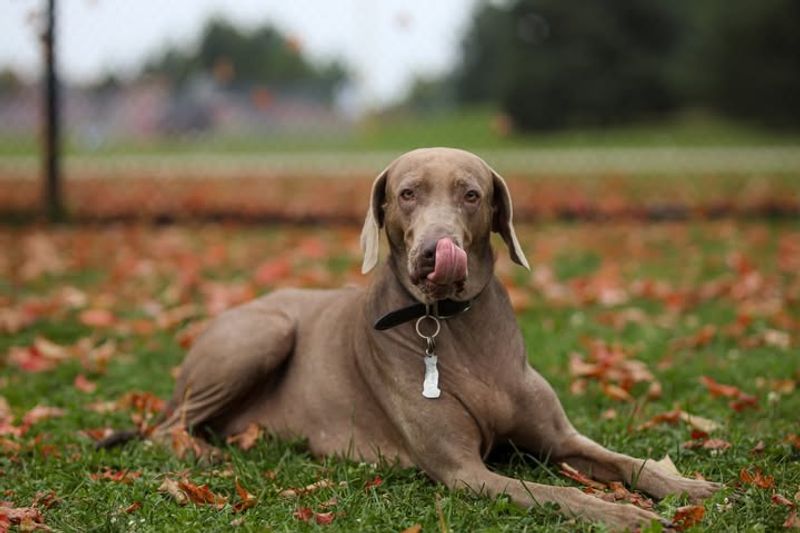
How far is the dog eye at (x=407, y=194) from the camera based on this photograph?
12.0ft

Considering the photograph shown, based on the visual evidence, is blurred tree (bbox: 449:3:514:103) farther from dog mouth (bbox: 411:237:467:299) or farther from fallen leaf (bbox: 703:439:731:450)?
dog mouth (bbox: 411:237:467:299)

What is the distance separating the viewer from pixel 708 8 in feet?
86.3

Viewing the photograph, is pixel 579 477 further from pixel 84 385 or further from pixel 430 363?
pixel 84 385

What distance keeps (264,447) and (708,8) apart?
82.3ft

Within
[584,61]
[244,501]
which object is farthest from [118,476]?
[584,61]

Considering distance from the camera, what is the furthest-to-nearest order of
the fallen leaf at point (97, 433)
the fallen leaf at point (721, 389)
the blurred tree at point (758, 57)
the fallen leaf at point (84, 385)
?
the blurred tree at point (758, 57) → the fallen leaf at point (84, 385) → the fallen leaf at point (721, 389) → the fallen leaf at point (97, 433)

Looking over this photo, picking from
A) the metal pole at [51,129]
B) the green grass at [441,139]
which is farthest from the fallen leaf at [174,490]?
the green grass at [441,139]

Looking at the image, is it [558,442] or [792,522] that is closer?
[792,522]

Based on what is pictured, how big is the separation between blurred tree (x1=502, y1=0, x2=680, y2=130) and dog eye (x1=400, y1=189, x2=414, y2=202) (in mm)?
26929

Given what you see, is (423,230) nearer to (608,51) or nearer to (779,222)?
(779,222)

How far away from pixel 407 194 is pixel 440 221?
242mm

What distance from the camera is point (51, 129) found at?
1034cm

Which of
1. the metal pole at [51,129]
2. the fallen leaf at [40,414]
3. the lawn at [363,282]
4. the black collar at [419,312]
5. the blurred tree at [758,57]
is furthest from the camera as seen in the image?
the blurred tree at [758,57]

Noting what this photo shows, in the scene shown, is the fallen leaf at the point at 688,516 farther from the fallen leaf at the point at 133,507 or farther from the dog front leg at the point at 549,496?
the fallen leaf at the point at 133,507
